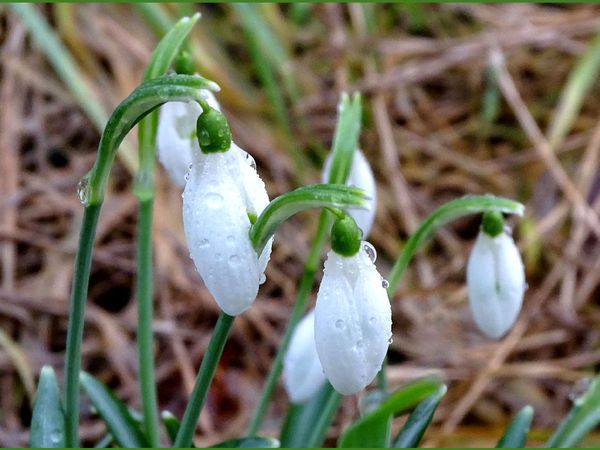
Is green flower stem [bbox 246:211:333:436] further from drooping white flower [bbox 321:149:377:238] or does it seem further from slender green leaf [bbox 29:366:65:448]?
slender green leaf [bbox 29:366:65:448]

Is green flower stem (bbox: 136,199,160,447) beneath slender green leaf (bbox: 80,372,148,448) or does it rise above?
above

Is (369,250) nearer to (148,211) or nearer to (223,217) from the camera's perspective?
(223,217)

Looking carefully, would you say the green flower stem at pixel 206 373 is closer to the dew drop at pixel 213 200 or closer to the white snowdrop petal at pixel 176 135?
the dew drop at pixel 213 200

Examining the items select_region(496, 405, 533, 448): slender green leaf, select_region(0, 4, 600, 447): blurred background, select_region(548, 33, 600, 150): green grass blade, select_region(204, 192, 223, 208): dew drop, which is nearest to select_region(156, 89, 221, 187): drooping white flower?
select_region(204, 192, 223, 208): dew drop

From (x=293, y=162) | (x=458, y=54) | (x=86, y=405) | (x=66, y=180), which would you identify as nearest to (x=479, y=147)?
(x=458, y=54)

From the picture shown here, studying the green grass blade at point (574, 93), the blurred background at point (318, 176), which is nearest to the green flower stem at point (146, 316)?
the blurred background at point (318, 176)

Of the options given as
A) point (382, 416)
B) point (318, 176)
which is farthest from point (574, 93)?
point (382, 416)

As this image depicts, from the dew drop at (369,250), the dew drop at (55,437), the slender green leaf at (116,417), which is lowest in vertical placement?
the slender green leaf at (116,417)
